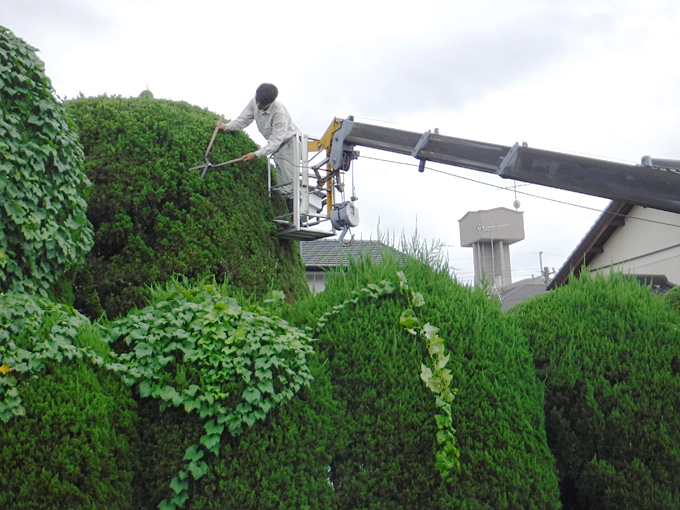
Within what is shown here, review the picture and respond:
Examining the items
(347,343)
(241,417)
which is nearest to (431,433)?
(347,343)

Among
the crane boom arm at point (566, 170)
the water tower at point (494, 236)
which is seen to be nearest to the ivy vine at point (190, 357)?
the crane boom arm at point (566, 170)

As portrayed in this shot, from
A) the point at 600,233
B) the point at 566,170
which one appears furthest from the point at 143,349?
the point at 600,233

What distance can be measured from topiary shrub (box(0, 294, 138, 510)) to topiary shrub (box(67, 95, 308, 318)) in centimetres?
218

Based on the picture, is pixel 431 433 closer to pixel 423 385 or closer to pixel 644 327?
pixel 423 385

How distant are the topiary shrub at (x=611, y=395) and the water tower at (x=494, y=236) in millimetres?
26745

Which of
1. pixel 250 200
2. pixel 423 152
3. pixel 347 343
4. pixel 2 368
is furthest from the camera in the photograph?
pixel 423 152

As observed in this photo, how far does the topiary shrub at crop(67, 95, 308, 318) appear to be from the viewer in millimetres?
5918

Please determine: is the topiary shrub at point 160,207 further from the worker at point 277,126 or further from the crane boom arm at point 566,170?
the crane boom arm at point 566,170

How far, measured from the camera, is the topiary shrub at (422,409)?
13.0ft

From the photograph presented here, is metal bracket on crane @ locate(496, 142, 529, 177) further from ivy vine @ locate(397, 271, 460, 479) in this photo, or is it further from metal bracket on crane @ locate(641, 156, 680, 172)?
ivy vine @ locate(397, 271, 460, 479)

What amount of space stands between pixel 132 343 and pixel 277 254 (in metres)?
3.23

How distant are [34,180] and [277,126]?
12.4 ft

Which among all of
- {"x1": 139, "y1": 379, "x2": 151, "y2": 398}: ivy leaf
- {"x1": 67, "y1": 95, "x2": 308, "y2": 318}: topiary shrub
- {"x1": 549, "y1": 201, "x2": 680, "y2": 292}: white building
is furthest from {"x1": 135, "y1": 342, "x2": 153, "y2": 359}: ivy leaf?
{"x1": 549, "y1": 201, "x2": 680, "y2": 292}: white building

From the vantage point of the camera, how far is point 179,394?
3568 mm
